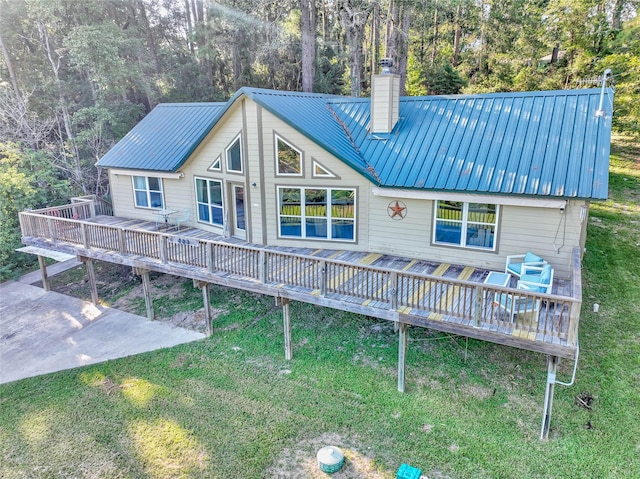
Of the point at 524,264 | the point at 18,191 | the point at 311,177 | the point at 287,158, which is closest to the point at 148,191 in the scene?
the point at 18,191

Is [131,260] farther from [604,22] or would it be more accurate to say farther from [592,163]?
[604,22]

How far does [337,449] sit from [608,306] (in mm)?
9056

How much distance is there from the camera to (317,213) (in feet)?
40.7

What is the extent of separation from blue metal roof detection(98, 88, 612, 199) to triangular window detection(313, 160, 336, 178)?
64cm

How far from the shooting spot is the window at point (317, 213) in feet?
39.9

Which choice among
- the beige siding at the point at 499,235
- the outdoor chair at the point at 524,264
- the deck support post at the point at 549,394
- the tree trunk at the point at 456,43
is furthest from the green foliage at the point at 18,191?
the tree trunk at the point at 456,43

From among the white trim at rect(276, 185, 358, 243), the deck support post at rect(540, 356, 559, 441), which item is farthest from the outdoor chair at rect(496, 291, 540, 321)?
the white trim at rect(276, 185, 358, 243)

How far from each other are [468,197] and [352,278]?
345 cm

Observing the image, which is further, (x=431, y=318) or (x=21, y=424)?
(x=21, y=424)

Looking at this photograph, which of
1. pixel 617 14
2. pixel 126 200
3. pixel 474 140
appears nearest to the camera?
pixel 474 140

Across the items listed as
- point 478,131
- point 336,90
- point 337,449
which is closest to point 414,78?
point 336,90

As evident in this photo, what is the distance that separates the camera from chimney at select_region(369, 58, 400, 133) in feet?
40.0

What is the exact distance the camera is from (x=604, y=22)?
26.2 meters

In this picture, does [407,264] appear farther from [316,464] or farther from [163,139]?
[163,139]
